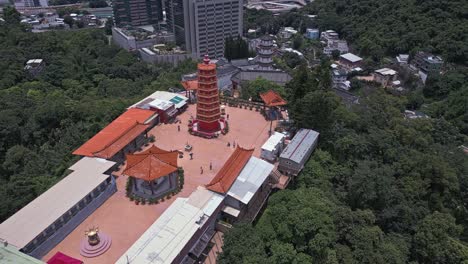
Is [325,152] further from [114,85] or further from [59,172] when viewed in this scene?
[114,85]

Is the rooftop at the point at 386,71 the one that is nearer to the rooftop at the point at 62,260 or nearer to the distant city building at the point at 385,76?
the distant city building at the point at 385,76

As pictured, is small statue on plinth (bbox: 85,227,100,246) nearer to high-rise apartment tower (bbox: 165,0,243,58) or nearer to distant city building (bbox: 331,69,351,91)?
distant city building (bbox: 331,69,351,91)

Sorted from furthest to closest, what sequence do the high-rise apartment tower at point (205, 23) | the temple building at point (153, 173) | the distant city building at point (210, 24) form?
the high-rise apartment tower at point (205, 23) → the distant city building at point (210, 24) → the temple building at point (153, 173)

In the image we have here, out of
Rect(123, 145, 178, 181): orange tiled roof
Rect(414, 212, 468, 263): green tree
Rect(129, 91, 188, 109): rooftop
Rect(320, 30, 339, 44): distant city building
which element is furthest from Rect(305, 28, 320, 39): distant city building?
Rect(123, 145, 178, 181): orange tiled roof

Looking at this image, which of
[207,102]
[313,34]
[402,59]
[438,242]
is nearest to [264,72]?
[207,102]

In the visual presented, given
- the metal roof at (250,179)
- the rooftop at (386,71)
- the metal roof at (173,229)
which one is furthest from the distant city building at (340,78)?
the metal roof at (173,229)

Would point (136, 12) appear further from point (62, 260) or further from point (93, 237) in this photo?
point (62, 260)
